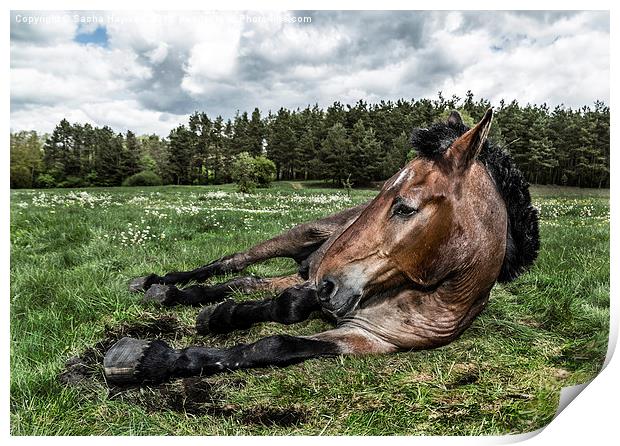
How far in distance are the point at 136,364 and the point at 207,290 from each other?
0.72 m

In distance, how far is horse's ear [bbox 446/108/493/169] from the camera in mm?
2121

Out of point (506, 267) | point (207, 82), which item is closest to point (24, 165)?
point (207, 82)

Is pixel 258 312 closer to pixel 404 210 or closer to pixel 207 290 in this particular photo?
pixel 207 290

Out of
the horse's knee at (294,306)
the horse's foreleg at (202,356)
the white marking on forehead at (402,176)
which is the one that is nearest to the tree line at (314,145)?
→ the white marking on forehead at (402,176)

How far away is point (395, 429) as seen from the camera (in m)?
2.06

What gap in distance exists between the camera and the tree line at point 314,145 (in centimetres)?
250

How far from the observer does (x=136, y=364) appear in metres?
2.08

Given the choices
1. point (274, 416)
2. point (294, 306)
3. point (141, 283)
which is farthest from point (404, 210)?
point (141, 283)

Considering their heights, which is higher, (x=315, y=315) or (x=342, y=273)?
(x=342, y=273)

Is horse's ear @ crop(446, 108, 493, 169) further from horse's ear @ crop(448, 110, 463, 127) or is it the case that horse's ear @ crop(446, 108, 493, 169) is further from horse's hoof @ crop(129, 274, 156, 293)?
horse's hoof @ crop(129, 274, 156, 293)

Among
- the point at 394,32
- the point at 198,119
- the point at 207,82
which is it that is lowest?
the point at 198,119

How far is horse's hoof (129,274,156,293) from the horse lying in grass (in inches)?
0.7

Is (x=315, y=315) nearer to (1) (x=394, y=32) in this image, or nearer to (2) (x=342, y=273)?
(2) (x=342, y=273)
